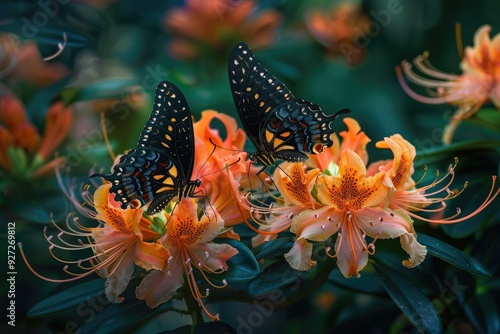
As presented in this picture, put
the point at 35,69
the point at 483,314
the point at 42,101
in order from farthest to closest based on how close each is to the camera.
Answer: the point at 35,69, the point at 42,101, the point at 483,314

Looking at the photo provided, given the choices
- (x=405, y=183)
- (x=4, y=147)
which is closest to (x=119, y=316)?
(x=405, y=183)

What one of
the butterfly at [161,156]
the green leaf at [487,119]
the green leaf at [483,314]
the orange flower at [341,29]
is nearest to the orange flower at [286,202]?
the butterfly at [161,156]

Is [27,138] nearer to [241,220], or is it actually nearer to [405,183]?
[241,220]

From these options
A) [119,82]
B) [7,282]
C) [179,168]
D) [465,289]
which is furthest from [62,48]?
[465,289]

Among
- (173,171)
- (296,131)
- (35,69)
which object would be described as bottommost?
(35,69)

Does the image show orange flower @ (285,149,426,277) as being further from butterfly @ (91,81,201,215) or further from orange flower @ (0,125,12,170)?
orange flower @ (0,125,12,170)

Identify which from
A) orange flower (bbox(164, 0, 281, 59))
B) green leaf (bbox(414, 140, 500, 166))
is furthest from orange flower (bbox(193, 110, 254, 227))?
orange flower (bbox(164, 0, 281, 59))

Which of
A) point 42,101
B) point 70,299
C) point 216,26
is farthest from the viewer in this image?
point 216,26

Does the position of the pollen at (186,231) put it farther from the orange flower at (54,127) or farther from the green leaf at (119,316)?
the orange flower at (54,127)
